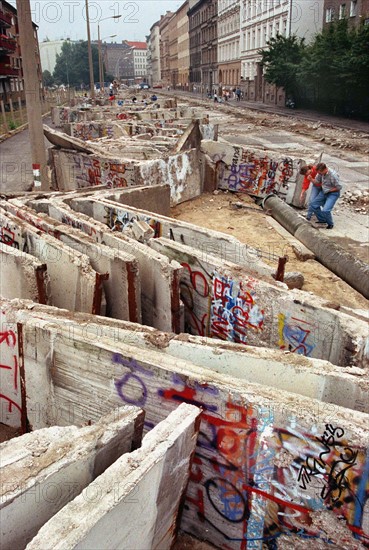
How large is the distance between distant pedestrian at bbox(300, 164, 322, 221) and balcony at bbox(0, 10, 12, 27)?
46.8 m

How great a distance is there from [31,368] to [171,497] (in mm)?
1516

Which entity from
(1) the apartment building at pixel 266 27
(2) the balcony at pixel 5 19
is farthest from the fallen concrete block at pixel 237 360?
(2) the balcony at pixel 5 19

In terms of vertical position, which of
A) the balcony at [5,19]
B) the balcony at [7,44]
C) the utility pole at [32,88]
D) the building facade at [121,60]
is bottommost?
the utility pole at [32,88]

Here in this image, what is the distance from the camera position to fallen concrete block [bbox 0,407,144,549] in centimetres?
226

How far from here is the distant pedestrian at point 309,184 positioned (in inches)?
428

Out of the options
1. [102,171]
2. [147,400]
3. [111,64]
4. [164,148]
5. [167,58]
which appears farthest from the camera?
[111,64]

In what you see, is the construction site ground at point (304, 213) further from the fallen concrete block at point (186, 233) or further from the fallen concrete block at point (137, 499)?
the fallen concrete block at point (137, 499)

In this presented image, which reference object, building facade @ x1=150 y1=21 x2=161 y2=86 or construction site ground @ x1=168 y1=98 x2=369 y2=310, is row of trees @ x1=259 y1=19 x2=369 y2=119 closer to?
construction site ground @ x1=168 y1=98 x2=369 y2=310

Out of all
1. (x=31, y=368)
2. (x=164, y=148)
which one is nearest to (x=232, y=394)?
(x=31, y=368)

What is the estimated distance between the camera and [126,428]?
2.74 meters

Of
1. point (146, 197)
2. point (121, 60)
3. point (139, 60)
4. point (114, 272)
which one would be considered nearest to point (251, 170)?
point (146, 197)

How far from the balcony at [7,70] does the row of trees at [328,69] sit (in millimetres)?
26030

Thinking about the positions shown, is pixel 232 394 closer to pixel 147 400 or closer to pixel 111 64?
pixel 147 400

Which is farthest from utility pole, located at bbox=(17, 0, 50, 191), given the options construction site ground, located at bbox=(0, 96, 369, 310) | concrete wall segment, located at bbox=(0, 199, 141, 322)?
concrete wall segment, located at bbox=(0, 199, 141, 322)
